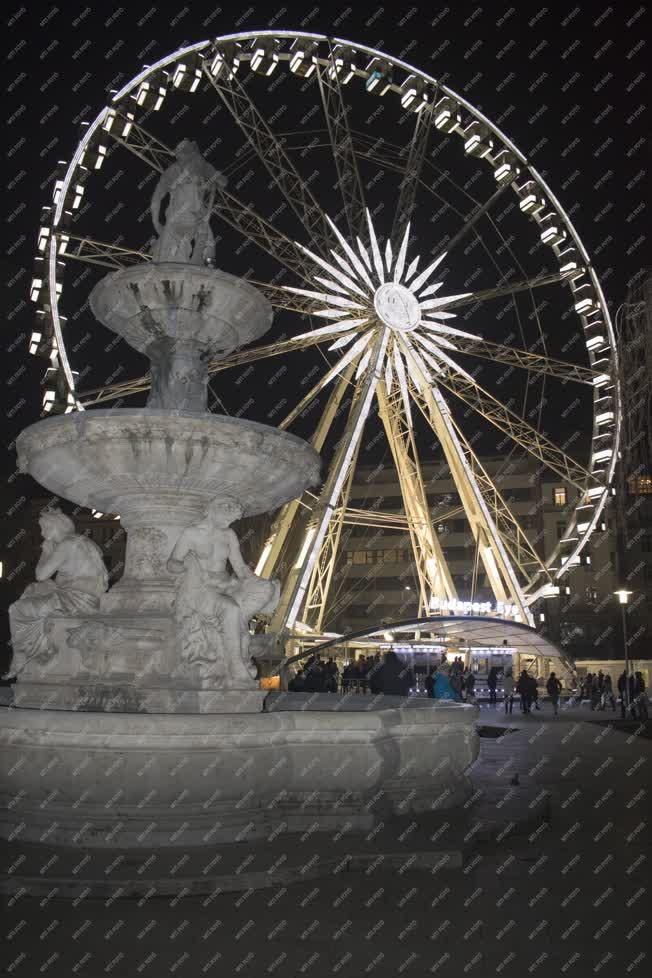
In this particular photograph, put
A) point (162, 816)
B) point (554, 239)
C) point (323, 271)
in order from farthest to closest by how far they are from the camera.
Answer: point (554, 239), point (323, 271), point (162, 816)

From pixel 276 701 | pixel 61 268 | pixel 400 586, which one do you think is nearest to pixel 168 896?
pixel 276 701

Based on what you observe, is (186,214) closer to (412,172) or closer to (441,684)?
(441,684)

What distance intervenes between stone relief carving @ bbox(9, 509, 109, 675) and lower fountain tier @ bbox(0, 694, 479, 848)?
1544 millimetres

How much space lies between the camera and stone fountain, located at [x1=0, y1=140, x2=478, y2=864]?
5.45 meters

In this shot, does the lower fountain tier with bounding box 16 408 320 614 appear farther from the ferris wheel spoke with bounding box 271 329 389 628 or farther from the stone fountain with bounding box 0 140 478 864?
the ferris wheel spoke with bounding box 271 329 389 628

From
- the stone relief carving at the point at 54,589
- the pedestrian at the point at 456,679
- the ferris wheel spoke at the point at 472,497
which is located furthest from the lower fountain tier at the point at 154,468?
the pedestrian at the point at 456,679

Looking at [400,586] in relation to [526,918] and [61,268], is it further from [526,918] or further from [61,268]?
[526,918]

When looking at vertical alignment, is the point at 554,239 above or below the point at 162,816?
above

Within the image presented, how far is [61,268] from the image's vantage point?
1800 cm

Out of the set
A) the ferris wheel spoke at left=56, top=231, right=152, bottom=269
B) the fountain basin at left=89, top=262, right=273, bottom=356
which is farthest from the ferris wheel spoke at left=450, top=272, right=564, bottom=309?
the fountain basin at left=89, top=262, right=273, bottom=356

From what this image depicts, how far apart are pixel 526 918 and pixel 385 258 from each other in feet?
61.4

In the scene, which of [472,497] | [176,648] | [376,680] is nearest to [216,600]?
[176,648]

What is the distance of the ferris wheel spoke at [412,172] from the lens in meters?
22.2

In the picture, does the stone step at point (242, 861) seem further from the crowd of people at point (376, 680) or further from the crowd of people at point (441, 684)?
the crowd of people at point (441, 684)
